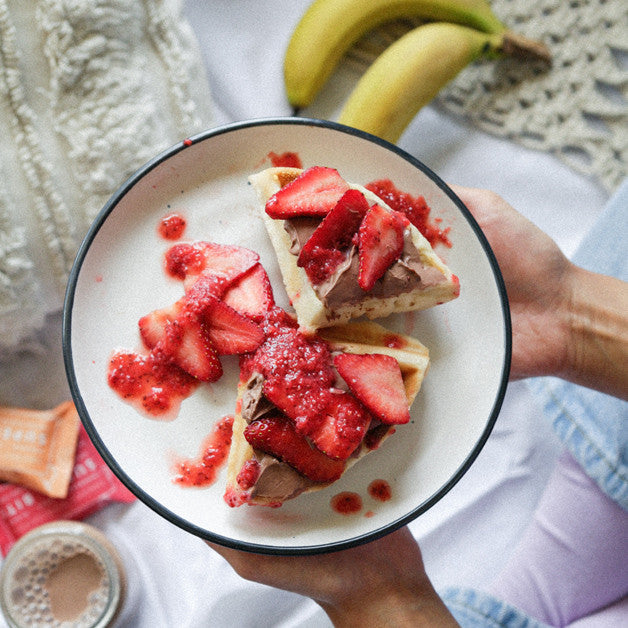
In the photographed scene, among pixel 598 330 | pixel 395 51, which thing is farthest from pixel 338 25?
pixel 598 330

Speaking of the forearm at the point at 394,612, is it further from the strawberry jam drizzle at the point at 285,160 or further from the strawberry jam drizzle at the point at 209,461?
the strawberry jam drizzle at the point at 285,160

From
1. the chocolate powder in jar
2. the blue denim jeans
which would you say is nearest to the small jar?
the chocolate powder in jar

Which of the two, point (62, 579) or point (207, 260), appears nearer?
point (207, 260)

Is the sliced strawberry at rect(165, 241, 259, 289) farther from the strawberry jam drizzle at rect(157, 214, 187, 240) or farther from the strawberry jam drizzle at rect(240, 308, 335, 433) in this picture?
the strawberry jam drizzle at rect(240, 308, 335, 433)

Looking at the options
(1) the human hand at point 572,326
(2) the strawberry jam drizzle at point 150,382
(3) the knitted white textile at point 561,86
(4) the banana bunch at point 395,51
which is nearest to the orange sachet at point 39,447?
(2) the strawberry jam drizzle at point 150,382

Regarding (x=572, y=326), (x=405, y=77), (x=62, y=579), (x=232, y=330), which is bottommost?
(x=62, y=579)

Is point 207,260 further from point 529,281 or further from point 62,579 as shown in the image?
point 62,579
